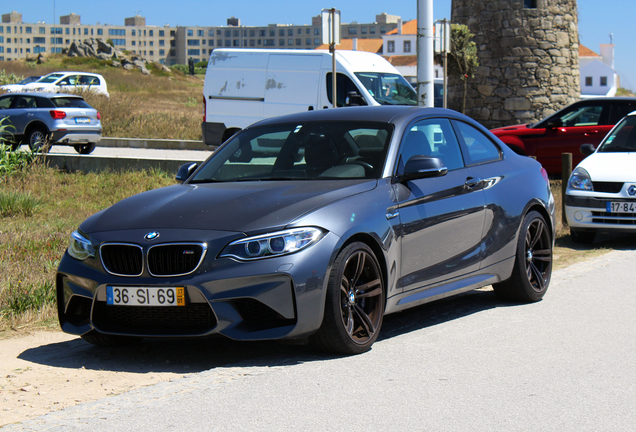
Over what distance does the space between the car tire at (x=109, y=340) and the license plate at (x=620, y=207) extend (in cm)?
646

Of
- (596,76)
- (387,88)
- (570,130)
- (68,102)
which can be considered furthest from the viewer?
(596,76)

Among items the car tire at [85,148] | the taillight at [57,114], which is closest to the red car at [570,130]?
the taillight at [57,114]

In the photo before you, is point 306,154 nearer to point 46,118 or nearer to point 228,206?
point 228,206

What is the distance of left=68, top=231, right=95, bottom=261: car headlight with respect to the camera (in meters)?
5.06

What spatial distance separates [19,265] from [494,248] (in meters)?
4.68

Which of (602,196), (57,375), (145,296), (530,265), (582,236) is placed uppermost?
(602,196)

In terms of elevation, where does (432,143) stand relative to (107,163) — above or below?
above

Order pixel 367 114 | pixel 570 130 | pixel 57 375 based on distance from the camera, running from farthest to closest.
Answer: pixel 570 130, pixel 367 114, pixel 57 375

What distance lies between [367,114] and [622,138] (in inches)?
246

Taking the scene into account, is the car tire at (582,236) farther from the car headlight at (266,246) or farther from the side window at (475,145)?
the car headlight at (266,246)

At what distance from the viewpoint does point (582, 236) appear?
1052 cm

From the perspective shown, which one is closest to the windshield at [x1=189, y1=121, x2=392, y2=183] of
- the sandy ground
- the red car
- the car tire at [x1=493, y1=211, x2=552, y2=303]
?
the sandy ground

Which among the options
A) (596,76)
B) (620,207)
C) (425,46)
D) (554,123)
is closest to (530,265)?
(620,207)

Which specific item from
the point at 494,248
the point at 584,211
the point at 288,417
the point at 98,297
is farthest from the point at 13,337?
the point at 584,211
